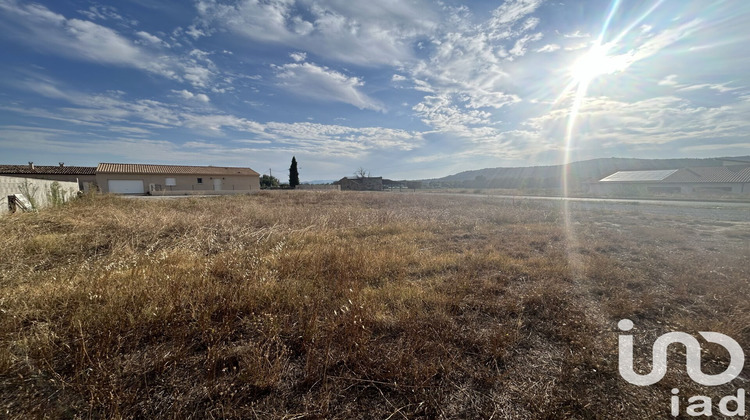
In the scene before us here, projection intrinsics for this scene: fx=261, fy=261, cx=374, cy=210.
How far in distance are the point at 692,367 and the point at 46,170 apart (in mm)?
61447

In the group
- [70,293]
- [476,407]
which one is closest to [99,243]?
[70,293]

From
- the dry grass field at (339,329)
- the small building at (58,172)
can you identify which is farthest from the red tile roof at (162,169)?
the dry grass field at (339,329)

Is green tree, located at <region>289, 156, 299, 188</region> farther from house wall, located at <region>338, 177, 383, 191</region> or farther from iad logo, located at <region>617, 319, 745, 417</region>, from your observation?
iad logo, located at <region>617, 319, 745, 417</region>

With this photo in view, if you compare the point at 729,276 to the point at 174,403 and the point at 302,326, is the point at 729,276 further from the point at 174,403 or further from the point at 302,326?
the point at 174,403

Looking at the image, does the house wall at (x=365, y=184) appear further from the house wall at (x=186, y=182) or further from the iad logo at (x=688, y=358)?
the iad logo at (x=688, y=358)

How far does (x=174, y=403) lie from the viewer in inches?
68.6

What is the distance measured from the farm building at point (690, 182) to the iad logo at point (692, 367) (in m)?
37.6

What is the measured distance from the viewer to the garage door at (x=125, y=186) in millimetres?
33000

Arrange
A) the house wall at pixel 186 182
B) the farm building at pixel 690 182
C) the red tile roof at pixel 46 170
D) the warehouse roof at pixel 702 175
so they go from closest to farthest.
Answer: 1. the farm building at pixel 690 182
2. the warehouse roof at pixel 702 175
3. the house wall at pixel 186 182
4. the red tile roof at pixel 46 170

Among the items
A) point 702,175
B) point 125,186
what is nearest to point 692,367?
point 125,186

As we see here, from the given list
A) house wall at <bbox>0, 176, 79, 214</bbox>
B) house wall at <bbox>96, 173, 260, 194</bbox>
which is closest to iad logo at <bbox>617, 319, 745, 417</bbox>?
house wall at <bbox>0, 176, 79, 214</bbox>

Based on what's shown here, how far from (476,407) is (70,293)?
13.8 feet

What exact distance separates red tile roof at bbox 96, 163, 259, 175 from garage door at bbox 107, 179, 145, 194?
3.85 ft

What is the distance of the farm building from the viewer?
3073cm
